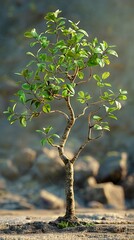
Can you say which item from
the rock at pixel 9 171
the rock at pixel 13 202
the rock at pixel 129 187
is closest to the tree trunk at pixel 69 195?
the rock at pixel 13 202

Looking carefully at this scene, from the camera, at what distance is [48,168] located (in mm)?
12688

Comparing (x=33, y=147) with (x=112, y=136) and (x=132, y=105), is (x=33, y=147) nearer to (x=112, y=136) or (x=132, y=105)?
(x=112, y=136)

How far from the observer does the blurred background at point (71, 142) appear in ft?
A: 38.4

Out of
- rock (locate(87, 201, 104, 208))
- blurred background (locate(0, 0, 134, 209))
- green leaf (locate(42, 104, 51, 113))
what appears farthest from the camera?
blurred background (locate(0, 0, 134, 209))

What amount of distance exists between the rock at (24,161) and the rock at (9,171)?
12 centimetres

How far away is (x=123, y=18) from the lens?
16.1 metres

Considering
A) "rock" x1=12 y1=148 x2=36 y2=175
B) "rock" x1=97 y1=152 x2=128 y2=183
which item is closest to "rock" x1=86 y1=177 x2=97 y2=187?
"rock" x1=97 y1=152 x2=128 y2=183

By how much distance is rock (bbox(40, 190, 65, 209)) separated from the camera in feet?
36.4

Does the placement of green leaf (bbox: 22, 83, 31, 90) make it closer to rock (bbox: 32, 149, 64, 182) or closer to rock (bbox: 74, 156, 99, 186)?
rock (bbox: 74, 156, 99, 186)

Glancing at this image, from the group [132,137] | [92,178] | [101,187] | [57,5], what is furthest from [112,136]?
[57,5]

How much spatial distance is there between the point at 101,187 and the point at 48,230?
6.29 meters

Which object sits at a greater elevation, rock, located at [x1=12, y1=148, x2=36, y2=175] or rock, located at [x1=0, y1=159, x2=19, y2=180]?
rock, located at [x1=12, y1=148, x2=36, y2=175]

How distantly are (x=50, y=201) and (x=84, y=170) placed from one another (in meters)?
1.56

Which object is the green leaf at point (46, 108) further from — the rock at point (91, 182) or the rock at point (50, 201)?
the rock at point (91, 182)
